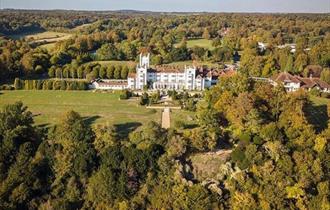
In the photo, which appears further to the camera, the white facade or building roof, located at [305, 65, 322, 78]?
building roof, located at [305, 65, 322, 78]

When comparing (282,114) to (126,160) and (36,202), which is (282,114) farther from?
(36,202)

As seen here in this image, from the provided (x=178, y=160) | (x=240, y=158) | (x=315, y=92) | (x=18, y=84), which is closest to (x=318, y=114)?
(x=315, y=92)

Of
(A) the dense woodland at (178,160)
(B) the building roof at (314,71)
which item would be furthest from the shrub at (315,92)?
(A) the dense woodland at (178,160)

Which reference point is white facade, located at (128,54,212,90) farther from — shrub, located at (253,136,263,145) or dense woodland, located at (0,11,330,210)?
shrub, located at (253,136,263,145)

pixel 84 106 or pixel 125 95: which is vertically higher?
pixel 125 95

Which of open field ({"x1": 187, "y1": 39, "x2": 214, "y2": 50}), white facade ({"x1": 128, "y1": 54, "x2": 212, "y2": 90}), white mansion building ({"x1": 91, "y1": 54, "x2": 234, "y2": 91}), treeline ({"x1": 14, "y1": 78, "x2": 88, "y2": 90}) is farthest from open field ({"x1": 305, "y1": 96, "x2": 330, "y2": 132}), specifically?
open field ({"x1": 187, "y1": 39, "x2": 214, "y2": 50})

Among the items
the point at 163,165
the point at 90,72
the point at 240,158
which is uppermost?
the point at 90,72

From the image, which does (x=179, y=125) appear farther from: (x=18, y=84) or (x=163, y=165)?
(x=18, y=84)

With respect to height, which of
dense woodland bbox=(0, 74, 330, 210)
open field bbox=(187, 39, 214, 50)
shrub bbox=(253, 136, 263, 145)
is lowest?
dense woodland bbox=(0, 74, 330, 210)

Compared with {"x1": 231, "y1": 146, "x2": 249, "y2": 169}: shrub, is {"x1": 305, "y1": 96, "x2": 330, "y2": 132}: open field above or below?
above
